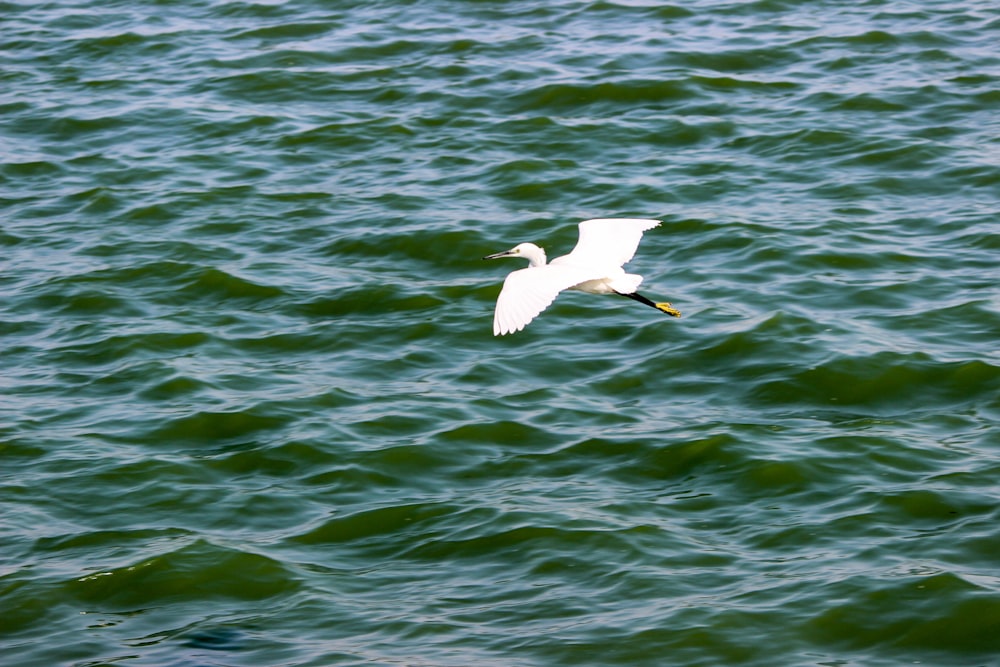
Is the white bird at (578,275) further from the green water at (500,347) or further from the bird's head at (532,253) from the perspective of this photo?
the green water at (500,347)

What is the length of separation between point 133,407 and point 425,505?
2418 millimetres

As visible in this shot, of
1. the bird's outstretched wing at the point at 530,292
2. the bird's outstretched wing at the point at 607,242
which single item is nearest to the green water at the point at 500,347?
the bird's outstretched wing at the point at 607,242

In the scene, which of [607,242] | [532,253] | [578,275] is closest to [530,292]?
[578,275]

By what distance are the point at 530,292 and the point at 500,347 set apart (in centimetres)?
220

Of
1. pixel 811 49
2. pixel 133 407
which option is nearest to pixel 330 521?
pixel 133 407

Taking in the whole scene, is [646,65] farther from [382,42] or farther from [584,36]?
[382,42]

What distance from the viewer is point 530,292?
8.31 meters

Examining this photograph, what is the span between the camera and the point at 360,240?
12.1 metres

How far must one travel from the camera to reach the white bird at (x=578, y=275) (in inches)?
318

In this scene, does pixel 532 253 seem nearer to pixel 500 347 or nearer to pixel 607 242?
pixel 607 242

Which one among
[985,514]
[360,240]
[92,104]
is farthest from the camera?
[92,104]

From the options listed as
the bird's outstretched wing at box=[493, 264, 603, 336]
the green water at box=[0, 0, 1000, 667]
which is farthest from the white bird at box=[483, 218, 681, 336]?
the green water at box=[0, 0, 1000, 667]

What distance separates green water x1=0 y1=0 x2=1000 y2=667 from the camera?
7.64m

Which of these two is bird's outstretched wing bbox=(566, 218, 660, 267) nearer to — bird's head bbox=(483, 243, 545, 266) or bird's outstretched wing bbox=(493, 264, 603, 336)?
bird's head bbox=(483, 243, 545, 266)
